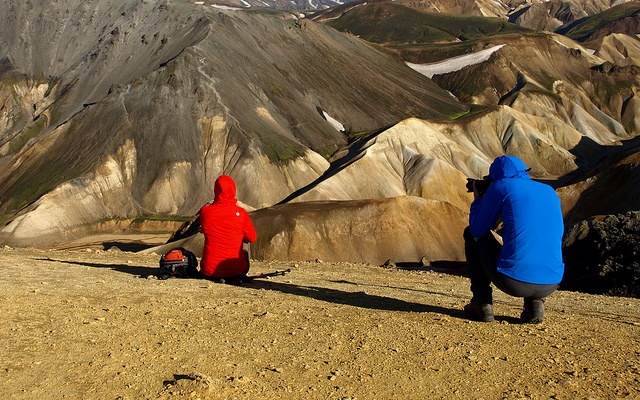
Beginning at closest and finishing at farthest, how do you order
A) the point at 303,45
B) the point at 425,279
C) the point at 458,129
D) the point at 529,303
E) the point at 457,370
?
the point at 457,370, the point at 529,303, the point at 425,279, the point at 458,129, the point at 303,45

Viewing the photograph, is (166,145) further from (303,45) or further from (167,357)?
(167,357)

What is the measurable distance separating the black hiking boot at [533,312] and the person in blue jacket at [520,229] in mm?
125

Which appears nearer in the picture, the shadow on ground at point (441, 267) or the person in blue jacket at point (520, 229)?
the person in blue jacket at point (520, 229)

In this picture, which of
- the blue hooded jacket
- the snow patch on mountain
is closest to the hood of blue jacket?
the blue hooded jacket

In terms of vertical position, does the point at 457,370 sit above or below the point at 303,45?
below

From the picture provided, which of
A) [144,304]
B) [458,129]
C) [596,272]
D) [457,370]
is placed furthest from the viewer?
[458,129]

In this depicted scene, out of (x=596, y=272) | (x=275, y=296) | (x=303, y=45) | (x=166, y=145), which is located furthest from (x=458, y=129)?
(x=275, y=296)

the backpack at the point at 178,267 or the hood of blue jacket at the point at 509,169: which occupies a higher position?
the hood of blue jacket at the point at 509,169

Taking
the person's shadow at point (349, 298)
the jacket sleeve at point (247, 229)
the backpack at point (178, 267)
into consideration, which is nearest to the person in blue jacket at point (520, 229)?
the person's shadow at point (349, 298)

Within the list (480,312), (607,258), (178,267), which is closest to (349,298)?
(480,312)

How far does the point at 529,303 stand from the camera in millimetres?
7996

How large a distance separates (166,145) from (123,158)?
168 inches

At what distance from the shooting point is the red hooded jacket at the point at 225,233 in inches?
414

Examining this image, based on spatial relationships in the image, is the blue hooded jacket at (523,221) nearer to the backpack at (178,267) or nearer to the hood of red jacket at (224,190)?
the hood of red jacket at (224,190)
